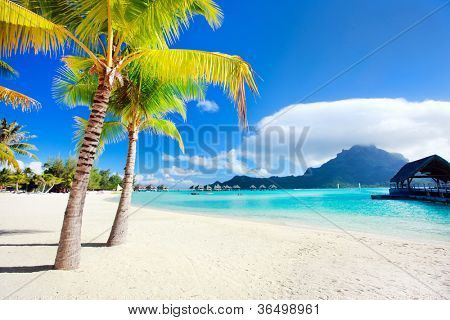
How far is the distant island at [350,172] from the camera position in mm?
125562

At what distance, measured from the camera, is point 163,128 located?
25.0 feet

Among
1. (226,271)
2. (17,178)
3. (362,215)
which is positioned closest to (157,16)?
(226,271)

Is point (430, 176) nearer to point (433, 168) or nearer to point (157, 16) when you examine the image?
point (433, 168)

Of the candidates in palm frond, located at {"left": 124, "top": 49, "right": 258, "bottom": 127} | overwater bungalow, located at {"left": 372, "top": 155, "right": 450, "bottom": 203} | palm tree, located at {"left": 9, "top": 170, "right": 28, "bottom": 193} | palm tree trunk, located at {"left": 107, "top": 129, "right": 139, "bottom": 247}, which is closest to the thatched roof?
overwater bungalow, located at {"left": 372, "top": 155, "right": 450, "bottom": 203}

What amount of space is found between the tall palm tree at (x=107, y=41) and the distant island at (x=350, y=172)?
109m

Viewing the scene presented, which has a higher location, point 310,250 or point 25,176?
point 25,176

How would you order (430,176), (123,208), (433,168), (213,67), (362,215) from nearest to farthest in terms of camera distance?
(213,67)
(123,208)
(362,215)
(433,168)
(430,176)

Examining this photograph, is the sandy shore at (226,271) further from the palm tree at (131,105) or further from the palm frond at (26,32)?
the palm frond at (26,32)

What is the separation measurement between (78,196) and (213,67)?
10.6ft

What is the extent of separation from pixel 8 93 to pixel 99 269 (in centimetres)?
503

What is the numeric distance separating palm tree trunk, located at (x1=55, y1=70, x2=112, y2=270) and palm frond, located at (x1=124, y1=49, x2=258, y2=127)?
1049mm

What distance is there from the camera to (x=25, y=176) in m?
45.6
